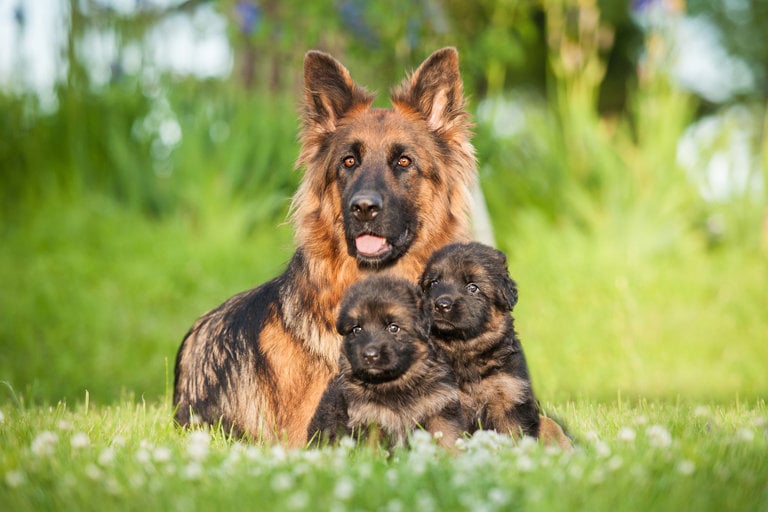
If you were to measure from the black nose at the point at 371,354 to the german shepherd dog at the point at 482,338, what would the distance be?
20.4 inches

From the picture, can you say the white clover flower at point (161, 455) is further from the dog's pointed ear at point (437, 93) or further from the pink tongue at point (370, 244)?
the dog's pointed ear at point (437, 93)

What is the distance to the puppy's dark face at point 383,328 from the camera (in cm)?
456

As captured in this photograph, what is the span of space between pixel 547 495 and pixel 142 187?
31.6 feet

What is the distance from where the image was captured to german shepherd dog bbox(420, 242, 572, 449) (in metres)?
4.91

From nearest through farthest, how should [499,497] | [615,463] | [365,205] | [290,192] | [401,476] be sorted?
[499,497]
[401,476]
[615,463]
[365,205]
[290,192]

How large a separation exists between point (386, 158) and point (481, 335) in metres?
1.22

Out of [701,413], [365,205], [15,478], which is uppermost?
[365,205]

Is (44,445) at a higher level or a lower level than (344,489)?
lower

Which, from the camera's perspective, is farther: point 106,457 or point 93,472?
point 106,457

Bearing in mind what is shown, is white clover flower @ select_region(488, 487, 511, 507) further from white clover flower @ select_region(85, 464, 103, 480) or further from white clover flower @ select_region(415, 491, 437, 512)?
white clover flower @ select_region(85, 464, 103, 480)

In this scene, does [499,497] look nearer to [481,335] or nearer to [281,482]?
[281,482]

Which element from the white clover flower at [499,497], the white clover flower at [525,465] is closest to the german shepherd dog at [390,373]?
the white clover flower at [525,465]

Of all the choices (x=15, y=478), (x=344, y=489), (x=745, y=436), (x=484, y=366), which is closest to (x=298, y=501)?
(x=344, y=489)

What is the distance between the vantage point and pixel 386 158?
17.5ft
